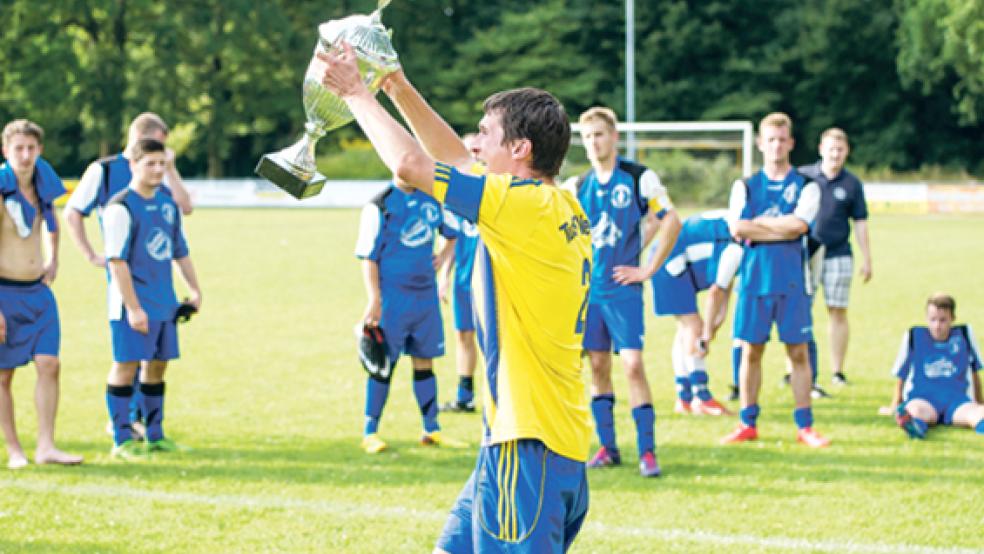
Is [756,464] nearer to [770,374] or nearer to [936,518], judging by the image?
[936,518]

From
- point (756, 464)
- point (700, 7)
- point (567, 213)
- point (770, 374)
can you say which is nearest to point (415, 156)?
point (567, 213)

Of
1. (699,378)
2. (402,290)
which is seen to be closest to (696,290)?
(699,378)

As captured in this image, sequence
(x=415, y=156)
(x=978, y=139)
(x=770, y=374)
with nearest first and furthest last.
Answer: (x=415, y=156), (x=770, y=374), (x=978, y=139)

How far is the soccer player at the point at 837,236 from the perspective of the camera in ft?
33.5

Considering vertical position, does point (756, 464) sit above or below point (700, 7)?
below

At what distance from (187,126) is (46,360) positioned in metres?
49.5

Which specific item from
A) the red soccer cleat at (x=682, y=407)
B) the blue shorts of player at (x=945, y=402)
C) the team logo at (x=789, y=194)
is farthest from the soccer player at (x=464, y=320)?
the blue shorts of player at (x=945, y=402)

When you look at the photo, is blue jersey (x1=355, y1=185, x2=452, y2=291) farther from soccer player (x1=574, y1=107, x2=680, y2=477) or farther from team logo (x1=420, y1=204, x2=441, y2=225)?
soccer player (x1=574, y1=107, x2=680, y2=477)

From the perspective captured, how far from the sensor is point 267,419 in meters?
8.73

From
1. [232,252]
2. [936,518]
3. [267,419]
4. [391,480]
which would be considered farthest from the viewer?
[232,252]

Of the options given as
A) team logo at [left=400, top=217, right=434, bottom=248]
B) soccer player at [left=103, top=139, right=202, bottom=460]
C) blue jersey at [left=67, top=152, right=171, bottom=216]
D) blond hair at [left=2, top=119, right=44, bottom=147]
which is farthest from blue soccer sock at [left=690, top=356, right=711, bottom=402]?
blond hair at [left=2, top=119, right=44, bottom=147]

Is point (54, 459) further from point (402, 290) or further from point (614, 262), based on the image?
point (614, 262)

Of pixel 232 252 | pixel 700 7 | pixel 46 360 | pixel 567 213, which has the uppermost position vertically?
pixel 700 7

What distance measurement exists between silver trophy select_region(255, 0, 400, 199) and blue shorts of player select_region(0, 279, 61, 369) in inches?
168
